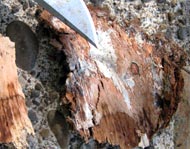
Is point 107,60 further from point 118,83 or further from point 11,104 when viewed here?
point 11,104

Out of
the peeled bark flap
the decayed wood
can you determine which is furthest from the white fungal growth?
the decayed wood

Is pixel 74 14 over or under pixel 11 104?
over

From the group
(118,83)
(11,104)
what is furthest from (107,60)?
(11,104)

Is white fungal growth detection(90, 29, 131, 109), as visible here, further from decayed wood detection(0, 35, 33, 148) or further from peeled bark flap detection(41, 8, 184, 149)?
decayed wood detection(0, 35, 33, 148)

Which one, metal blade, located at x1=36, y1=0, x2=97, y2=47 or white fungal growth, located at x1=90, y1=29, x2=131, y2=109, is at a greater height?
metal blade, located at x1=36, y1=0, x2=97, y2=47

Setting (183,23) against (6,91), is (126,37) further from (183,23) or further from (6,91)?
(6,91)
